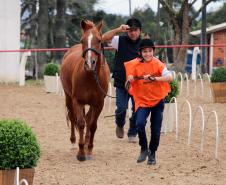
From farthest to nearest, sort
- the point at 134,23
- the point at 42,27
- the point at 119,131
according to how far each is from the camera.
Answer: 1. the point at 42,27
2. the point at 119,131
3. the point at 134,23

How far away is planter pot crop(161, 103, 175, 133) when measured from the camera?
36.3ft

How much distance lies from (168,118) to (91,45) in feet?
11.7

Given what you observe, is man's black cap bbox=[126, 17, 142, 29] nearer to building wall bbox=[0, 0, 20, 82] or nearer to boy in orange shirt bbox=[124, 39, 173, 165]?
boy in orange shirt bbox=[124, 39, 173, 165]

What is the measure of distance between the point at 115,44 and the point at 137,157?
2063mm

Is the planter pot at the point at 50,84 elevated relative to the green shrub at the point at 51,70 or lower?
lower

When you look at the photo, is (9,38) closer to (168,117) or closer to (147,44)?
(168,117)

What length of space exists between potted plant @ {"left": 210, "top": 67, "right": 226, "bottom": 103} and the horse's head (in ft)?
26.0

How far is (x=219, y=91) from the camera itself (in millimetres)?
15820

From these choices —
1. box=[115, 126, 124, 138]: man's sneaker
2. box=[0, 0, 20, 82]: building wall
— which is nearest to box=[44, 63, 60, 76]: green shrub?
box=[0, 0, 20, 82]: building wall

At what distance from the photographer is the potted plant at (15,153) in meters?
5.94

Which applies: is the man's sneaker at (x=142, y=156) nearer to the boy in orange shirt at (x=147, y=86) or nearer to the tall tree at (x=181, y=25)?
the boy in orange shirt at (x=147, y=86)

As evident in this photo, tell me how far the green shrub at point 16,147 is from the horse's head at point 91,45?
193 cm

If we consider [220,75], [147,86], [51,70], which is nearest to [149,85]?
[147,86]

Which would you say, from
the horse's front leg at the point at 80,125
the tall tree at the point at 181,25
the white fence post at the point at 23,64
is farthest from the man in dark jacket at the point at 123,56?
the tall tree at the point at 181,25
